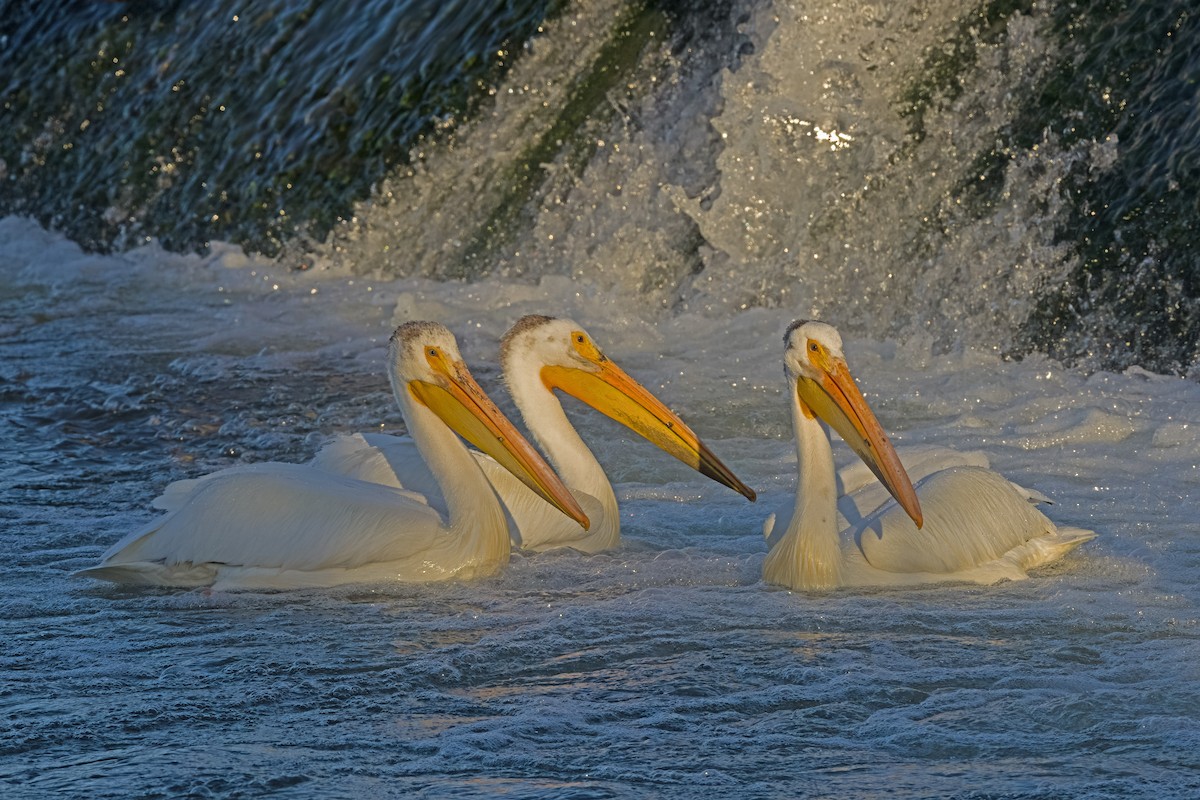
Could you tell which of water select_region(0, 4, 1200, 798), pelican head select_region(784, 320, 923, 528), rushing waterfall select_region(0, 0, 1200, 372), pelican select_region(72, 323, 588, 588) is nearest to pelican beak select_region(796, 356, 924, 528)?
pelican head select_region(784, 320, 923, 528)

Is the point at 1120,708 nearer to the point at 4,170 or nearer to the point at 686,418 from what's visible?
the point at 686,418

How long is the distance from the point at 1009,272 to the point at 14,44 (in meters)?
9.04

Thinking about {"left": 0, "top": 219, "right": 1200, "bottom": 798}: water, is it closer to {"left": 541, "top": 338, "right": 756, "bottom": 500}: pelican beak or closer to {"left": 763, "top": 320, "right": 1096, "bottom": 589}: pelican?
{"left": 763, "top": 320, "right": 1096, "bottom": 589}: pelican

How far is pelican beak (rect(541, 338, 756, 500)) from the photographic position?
5.40 meters

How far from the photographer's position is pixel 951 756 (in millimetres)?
3521

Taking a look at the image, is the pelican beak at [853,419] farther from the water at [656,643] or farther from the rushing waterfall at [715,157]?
the rushing waterfall at [715,157]

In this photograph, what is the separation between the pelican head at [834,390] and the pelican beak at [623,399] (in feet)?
2.12

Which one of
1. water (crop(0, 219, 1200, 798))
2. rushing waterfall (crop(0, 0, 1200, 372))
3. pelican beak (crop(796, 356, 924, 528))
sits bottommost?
water (crop(0, 219, 1200, 798))

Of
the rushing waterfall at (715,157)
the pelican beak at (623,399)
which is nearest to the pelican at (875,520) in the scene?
the pelican beak at (623,399)

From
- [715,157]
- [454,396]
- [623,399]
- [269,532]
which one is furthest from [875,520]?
[715,157]

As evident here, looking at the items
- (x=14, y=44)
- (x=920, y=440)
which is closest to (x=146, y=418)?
(x=920, y=440)

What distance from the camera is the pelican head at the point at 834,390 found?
4.68m

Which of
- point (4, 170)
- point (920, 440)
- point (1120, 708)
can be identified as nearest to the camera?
point (1120, 708)

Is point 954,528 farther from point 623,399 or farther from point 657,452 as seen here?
point 657,452
